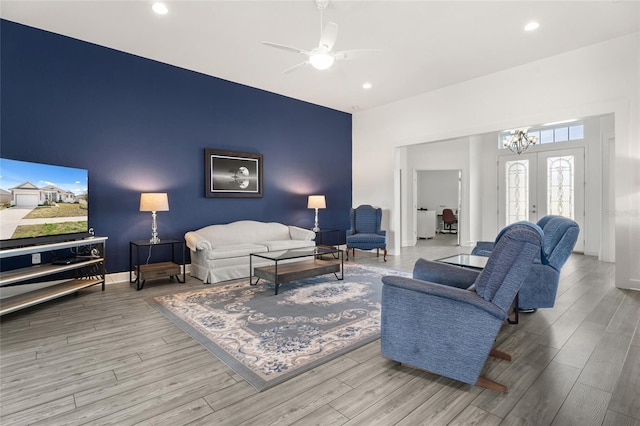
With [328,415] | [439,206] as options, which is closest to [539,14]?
[328,415]

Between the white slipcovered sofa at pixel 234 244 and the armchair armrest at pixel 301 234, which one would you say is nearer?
the white slipcovered sofa at pixel 234 244

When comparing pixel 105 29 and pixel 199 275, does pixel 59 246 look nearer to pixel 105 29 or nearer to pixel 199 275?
pixel 199 275

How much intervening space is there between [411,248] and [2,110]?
7.98 metres

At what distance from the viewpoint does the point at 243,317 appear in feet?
11.0

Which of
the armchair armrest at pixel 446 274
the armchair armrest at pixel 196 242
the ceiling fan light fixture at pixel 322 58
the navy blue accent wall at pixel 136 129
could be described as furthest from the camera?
the armchair armrest at pixel 196 242

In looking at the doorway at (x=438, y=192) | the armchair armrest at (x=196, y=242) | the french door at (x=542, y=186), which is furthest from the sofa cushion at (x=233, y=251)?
the doorway at (x=438, y=192)

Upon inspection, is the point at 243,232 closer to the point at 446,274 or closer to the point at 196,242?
the point at 196,242

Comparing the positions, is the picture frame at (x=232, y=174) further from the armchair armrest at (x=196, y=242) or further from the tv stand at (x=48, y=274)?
the tv stand at (x=48, y=274)

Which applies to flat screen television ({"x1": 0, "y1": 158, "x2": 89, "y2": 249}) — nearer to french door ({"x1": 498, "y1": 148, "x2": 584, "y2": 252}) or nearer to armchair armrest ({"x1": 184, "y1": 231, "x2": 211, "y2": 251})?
armchair armrest ({"x1": 184, "y1": 231, "x2": 211, "y2": 251})

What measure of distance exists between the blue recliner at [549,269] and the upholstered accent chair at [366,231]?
3.45 m

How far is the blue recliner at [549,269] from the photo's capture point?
10.5ft

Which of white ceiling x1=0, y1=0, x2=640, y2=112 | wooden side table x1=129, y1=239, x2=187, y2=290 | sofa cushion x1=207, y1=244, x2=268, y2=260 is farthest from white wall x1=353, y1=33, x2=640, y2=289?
wooden side table x1=129, y1=239, x2=187, y2=290

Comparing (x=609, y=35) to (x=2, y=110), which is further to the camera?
(x=609, y=35)

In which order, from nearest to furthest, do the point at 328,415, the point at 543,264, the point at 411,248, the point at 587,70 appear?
1. the point at 328,415
2. the point at 543,264
3. the point at 587,70
4. the point at 411,248
